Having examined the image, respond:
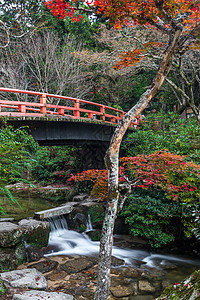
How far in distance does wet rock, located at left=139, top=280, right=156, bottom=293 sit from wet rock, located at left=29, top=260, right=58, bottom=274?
2748 millimetres

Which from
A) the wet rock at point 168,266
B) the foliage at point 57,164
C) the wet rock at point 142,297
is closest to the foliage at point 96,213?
the wet rock at point 168,266

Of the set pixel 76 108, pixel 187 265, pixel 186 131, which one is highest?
pixel 76 108

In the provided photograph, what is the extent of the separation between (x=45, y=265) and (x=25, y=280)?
2288 millimetres

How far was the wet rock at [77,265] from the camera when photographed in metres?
7.51

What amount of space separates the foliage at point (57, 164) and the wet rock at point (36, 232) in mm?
9336

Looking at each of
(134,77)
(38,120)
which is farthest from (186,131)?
(134,77)

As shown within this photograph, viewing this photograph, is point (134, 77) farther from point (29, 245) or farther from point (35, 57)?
point (29, 245)

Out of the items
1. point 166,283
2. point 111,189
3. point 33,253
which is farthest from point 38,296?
point 166,283

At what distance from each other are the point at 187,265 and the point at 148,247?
1.73 meters

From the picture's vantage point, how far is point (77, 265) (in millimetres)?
7840

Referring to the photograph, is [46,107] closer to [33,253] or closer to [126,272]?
[33,253]

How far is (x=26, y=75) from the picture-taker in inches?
763

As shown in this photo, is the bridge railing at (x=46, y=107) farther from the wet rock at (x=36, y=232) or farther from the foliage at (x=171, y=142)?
the wet rock at (x=36, y=232)

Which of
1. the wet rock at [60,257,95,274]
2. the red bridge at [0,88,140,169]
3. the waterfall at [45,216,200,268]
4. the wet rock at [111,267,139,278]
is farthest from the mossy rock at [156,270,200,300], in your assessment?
the red bridge at [0,88,140,169]
